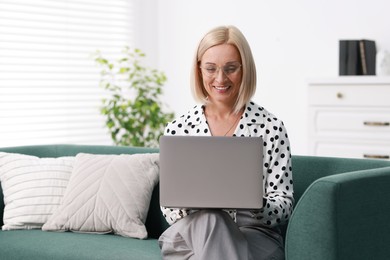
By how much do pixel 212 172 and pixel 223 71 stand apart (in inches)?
21.1

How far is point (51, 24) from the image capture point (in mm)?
5551

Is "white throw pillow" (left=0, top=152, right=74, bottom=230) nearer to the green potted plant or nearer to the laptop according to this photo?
the laptop

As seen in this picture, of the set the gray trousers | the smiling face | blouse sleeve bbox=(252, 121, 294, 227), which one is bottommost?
the gray trousers

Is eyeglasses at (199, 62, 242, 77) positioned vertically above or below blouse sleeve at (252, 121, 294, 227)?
above

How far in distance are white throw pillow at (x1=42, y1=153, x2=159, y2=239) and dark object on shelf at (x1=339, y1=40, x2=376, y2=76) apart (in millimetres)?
1985

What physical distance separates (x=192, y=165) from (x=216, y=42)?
0.60 metres

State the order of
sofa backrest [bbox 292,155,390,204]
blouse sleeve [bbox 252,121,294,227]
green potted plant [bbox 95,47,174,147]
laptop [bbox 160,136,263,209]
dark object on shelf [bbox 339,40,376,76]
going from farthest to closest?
green potted plant [bbox 95,47,174,147] < dark object on shelf [bbox 339,40,376,76] < sofa backrest [bbox 292,155,390,204] < blouse sleeve [bbox 252,121,294,227] < laptop [bbox 160,136,263,209]

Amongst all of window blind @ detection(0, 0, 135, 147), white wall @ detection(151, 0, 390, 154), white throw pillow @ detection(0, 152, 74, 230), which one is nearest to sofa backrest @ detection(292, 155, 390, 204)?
white throw pillow @ detection(0, 152, 74, 230)

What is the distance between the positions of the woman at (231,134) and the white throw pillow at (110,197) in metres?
0.44

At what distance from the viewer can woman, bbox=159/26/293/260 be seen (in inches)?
101

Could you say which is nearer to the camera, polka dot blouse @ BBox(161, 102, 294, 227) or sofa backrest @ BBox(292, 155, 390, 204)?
polka dot blouse @ BBox(161, 102, 294, 227)

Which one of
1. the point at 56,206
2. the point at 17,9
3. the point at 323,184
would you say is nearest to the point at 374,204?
the point at 323,184

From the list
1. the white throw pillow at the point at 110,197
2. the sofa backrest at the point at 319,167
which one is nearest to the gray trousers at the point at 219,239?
the sofa backrest at the point at 319,167

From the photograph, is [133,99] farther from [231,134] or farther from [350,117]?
[231,134]
